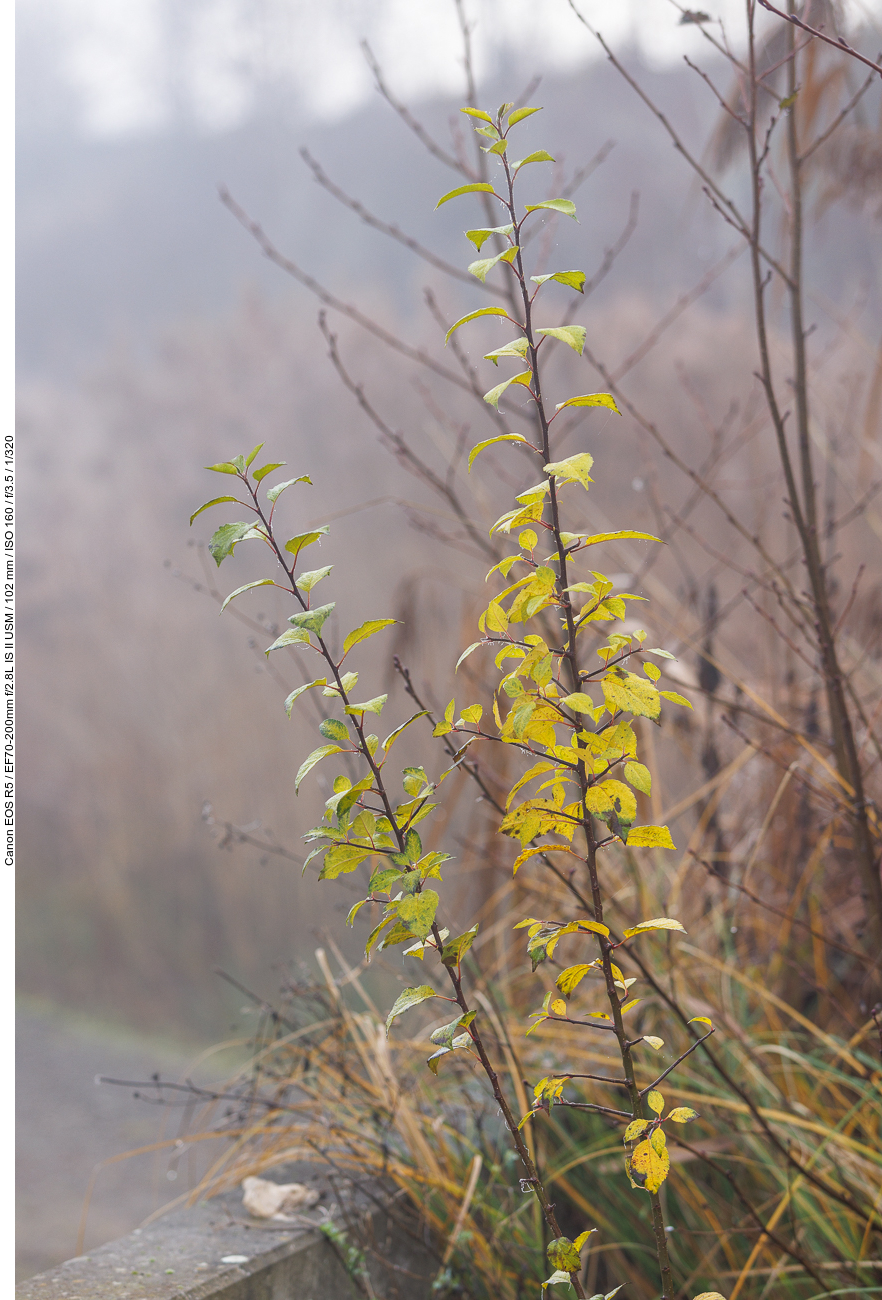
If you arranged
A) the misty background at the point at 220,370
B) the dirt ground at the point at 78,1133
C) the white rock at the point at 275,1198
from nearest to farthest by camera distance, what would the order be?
the white rock at the point at 275,1198
the dirt ground at the point at 78,1133
the misty background at the point at 220,370

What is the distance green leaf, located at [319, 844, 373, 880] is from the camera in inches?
17.2

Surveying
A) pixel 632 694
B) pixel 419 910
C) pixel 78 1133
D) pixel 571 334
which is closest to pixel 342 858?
pixel 419 910

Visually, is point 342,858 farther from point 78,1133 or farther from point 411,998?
point 78,1133

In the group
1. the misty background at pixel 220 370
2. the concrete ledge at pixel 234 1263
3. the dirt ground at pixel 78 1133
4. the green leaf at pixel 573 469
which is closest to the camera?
the green leaf at pixel 573 469

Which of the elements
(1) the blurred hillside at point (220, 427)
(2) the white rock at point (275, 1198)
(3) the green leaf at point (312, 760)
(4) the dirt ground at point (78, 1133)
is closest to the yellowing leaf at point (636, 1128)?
(3) the green leaf at point (312, 760)

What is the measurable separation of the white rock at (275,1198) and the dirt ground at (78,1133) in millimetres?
1005

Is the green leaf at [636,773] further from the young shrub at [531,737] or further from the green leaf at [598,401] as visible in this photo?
the green leaf at [598,401]

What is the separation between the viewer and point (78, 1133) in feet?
6.48

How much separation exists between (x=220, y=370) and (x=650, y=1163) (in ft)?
7.84

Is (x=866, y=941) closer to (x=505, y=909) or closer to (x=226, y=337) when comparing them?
(x=505, y=909)

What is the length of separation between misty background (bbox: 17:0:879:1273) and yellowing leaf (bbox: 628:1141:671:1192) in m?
1.76

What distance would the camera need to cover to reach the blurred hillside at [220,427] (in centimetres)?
226

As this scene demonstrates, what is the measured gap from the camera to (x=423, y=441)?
8.65ft

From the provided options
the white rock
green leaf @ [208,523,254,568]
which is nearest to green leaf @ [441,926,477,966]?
green leaf @ [208,523,254,568]
